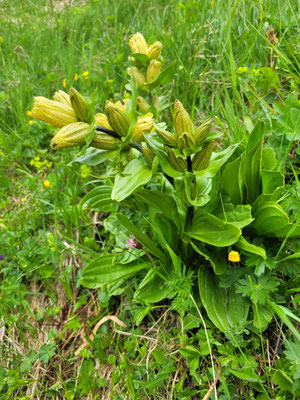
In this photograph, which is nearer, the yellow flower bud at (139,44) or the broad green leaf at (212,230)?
the broad green leaf at (212,230)

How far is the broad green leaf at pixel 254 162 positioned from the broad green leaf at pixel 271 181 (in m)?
0.03

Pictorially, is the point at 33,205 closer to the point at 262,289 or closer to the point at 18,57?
the point at 262,289

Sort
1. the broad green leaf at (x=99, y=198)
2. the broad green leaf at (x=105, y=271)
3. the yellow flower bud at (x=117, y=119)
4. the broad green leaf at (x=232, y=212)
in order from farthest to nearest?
the broad green leaf at (x=99, y=198) → the broad green leaf at (x=105, y=271) → the broad green leaf at (x=232, y=212) → the yellow flower bud at (x=117, y=119)

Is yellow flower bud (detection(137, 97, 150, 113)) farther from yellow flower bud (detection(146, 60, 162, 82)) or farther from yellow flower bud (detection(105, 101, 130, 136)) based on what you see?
yellow flower bud (detection(105, 101, 130, 136))

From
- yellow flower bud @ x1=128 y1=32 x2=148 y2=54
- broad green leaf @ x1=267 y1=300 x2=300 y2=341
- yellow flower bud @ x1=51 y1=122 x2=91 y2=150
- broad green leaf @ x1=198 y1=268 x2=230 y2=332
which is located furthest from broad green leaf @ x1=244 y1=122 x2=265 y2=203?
yellow flower bud @ x1=128 y1=32 x2=148 y2=54

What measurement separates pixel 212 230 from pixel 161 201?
282 millimetres

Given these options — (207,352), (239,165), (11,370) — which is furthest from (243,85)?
(11,370)

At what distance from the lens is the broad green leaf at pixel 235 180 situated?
1490mm

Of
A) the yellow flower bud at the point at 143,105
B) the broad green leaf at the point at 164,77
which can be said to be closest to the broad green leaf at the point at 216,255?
the yellow flower bud at the point at 143,105

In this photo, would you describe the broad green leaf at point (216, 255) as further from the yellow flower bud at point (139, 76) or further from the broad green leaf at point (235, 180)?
the yellow flower bud at point (139, 76)

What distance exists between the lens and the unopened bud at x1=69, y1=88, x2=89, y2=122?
128 centimetres

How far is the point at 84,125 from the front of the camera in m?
1.31

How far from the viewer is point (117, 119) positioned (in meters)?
1.33

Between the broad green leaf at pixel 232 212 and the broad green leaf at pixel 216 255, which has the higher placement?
the broad green leaf at pixel 232 212
